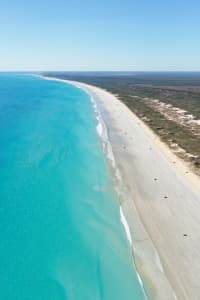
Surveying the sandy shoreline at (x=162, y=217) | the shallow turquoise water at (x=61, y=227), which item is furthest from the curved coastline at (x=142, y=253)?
the shallow turquoise water at (x=61, y=227)

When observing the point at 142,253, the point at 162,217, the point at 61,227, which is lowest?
the point at 61,227

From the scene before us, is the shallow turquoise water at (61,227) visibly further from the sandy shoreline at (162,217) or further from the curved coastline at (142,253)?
the sandy shoreline at (162,217)

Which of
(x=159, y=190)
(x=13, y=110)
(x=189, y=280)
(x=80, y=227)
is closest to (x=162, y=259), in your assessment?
(x=189, y=280)

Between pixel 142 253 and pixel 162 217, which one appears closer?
pixel 142 253

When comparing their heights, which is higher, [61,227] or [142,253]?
[142,253]

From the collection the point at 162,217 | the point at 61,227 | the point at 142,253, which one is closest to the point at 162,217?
the point at 162,217

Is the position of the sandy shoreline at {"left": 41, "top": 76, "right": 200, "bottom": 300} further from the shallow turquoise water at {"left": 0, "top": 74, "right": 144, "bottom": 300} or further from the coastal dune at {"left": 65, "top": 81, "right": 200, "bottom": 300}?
the shallow turquoise water at {"left": 0, "top": 74, "right": 144, "bottom": 300}

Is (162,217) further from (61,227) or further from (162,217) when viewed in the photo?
(61,227)

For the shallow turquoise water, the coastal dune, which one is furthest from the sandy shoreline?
the shallow turquoise water
